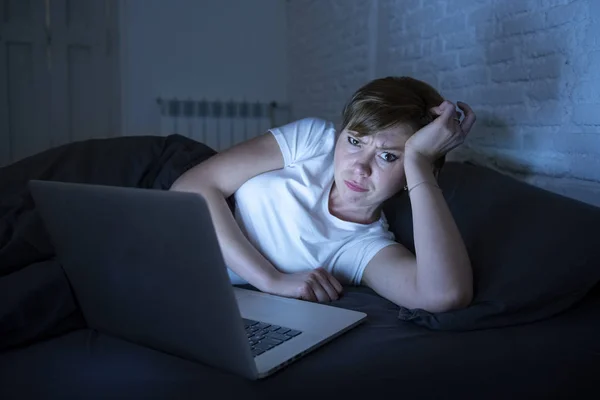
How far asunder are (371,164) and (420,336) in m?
0.45

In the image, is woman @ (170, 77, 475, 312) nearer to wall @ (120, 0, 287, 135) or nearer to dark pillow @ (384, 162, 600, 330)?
dark pillow @ (384, 162, 600, 330)

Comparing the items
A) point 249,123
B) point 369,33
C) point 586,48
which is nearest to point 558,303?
point 586,48

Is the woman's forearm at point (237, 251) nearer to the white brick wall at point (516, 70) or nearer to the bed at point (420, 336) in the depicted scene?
the bed at point (420, 336)

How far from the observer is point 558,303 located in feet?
3.50

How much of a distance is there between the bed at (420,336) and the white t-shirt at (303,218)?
130mm

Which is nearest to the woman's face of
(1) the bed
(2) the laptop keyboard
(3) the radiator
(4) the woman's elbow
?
(1) the bed

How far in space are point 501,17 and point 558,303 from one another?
1.10 metres

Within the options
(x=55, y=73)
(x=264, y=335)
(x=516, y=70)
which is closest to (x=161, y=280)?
(x=264, y=335)

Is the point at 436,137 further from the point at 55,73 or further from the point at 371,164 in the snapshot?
the point at 55,73

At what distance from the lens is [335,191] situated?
1.43 metres

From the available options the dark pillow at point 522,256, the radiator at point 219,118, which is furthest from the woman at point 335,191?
the radiator at point 219,118

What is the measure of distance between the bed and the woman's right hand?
38mm

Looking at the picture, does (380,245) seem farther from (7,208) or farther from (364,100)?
(7,208)

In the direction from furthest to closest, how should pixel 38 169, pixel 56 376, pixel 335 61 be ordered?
pixel 335 61
pixel 38 169
pixel 56 376
